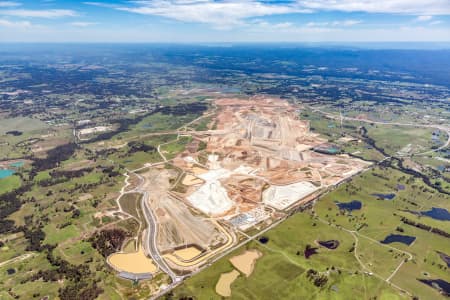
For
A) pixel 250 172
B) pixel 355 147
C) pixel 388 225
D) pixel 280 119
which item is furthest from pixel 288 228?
pixel 280 119

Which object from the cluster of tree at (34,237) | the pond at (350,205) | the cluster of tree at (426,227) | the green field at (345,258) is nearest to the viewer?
the green field at (345,258)

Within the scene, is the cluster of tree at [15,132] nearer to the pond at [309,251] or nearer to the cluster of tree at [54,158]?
the cluster of tree at [54,158]

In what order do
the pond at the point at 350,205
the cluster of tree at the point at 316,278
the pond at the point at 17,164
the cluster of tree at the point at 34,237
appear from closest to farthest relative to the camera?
the cluster of tree at the point at 316,278, the cluster of tree at the point at 34,237, the pond at the point at 350,205, the pond at the point at 17,164

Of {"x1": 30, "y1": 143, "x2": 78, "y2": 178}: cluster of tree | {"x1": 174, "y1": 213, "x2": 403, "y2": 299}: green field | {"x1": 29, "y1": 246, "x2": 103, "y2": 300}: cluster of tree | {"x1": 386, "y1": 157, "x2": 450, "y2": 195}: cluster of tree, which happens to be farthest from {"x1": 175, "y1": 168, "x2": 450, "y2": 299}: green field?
{"x1": 30, "y1": 143, "x2": 78, "y2": 178}: cluster of tree

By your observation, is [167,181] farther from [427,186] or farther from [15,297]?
[427,186]

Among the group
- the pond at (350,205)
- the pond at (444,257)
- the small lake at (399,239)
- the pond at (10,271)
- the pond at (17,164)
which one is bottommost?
the pond at (10,271)

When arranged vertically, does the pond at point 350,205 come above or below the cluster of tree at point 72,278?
above

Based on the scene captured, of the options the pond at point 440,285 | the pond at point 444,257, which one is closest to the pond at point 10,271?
the pond at point 440,285
